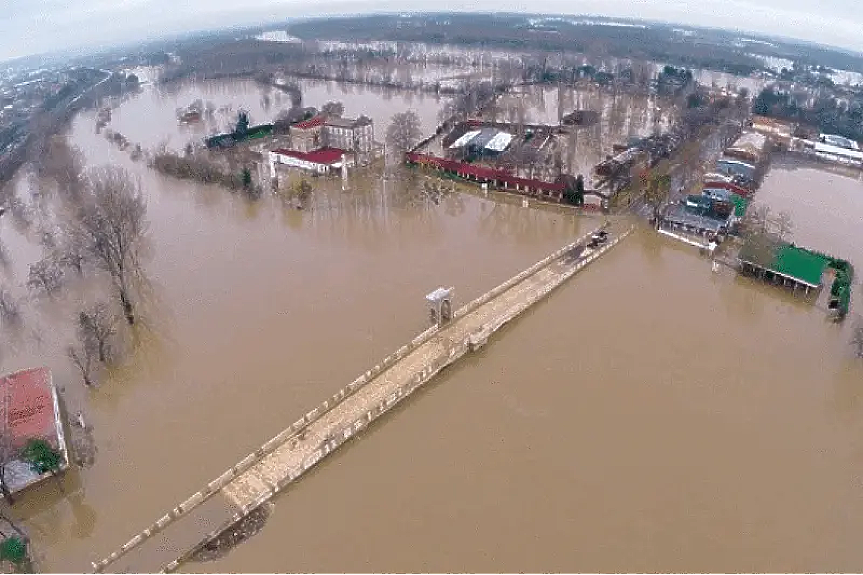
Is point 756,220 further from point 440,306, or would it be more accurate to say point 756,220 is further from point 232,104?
point 232,104

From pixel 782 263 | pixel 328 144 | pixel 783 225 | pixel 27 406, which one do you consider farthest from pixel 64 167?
pixel 783 225

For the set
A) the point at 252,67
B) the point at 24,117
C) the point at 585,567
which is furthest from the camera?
the point at 252,67

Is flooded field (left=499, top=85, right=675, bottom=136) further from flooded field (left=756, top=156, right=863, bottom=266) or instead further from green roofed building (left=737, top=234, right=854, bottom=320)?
green roofed building (left=737, top=234, right=854, bottom=320)

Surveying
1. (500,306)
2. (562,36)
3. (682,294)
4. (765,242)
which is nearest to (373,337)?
(500,306)

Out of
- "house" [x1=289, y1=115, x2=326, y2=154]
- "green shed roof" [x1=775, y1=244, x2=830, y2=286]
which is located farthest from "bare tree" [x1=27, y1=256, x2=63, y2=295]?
"green shed roof" [x1=775, y1=244, x2=830, y2=286]

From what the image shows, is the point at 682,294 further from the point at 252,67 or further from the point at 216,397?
the point at 252,67

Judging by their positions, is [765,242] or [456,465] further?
[765,242]

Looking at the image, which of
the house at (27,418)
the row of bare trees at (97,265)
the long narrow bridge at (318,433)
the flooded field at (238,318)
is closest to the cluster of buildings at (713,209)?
the flooded field at (238,318)
